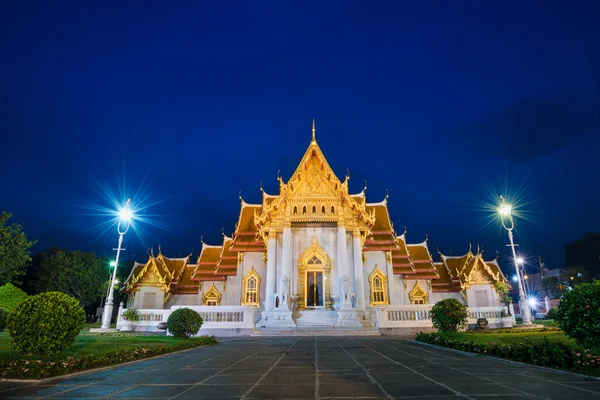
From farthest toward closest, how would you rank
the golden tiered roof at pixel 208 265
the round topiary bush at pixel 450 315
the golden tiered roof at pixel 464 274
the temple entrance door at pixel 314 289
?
the golden tiered roof at pixel 464 274, the golden tiered roof at pixel 208 265, the temple entrance door at pixel 314 289, the round topiary bush at pixel 450 315

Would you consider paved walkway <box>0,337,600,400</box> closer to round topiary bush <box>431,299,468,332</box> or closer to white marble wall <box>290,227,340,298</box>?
round topiary bush <box>431,299,468,332</box>

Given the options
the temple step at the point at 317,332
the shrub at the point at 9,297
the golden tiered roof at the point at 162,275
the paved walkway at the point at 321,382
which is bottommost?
the temple step at the point at 317,332

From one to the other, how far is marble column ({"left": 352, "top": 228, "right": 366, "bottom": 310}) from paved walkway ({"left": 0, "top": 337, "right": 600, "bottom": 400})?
51.7 ft

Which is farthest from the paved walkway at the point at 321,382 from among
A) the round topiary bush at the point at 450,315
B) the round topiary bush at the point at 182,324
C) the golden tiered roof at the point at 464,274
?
the golden tiered roof at the point at 464,274

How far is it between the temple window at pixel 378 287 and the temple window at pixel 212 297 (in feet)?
42.9

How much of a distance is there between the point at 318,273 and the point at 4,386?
67.7ft

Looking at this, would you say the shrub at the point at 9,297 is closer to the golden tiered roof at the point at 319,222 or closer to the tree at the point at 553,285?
the golden tiered roof at the point at 319,222

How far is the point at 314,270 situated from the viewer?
24859 mm

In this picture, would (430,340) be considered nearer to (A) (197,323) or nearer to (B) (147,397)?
(A) (197,323)

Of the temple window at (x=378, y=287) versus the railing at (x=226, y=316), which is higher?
the temple window at (x=378, y=287)

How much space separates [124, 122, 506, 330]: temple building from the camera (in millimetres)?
22234

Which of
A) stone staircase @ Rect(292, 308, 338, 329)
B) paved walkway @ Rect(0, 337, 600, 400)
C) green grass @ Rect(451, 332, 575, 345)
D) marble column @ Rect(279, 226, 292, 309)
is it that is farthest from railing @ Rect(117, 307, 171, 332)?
green grass @ Rect(451, 332, 575, 345)

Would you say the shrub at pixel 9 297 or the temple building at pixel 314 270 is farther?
the temple building at pixel 314 270

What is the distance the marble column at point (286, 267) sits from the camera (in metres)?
22.0
